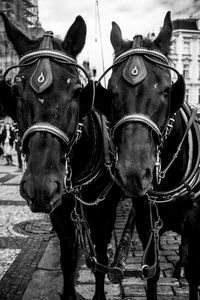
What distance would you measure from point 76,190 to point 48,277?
1.75 m

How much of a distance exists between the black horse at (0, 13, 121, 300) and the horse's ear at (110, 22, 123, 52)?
1.03 ft

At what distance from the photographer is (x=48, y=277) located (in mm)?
3938

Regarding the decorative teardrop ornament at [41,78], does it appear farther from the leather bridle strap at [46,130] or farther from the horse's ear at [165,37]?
the horse's ear at [165,37]

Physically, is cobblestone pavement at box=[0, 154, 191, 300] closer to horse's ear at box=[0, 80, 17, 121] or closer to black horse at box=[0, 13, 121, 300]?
black horse at box=[0, 13, 121, 300]

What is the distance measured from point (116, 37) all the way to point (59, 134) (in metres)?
1.07

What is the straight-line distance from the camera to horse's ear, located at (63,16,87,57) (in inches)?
94.0

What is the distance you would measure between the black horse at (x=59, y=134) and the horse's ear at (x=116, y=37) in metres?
0.31

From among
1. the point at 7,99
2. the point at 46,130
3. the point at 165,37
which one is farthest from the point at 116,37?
the point at 46,130

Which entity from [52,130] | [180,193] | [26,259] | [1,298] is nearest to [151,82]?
[52,130]

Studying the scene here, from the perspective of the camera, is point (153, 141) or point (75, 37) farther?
point (75, 37)

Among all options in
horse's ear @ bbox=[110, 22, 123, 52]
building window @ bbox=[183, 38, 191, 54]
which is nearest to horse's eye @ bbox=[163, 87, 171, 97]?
horse's ear @ bbox=[110, 22, 123, 52]

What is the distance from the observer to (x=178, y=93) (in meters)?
2.23

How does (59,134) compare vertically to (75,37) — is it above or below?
below

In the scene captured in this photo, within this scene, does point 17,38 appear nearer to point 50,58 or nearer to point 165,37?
point 50,58
